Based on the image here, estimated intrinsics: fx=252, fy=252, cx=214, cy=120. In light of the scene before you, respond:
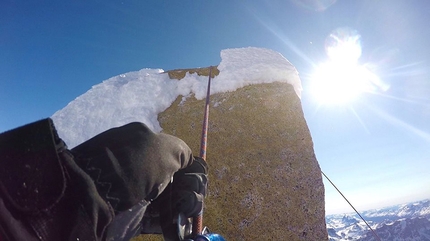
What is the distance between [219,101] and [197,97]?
2.65ft

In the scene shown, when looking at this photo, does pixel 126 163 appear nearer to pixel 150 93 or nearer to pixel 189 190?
pixel 189 190

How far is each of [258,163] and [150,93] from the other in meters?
4.17

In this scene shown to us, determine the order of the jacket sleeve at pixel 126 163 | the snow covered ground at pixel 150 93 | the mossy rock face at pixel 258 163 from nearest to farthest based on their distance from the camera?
1. the jacket sleeve at pixel 126 163
2. the mossy rock face at pixel 258 163
3. the snow covered ground at pixel 150 93

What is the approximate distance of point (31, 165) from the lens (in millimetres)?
769

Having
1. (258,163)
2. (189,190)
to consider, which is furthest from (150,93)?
(189,190)

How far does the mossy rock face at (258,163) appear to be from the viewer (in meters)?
5.24

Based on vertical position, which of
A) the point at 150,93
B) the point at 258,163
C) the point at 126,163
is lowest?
the point at 258,163

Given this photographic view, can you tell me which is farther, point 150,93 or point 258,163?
point 150,93

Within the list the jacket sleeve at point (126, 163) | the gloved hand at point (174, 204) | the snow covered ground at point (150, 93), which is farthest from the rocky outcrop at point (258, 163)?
the jacket sleeve at point (126, 163)

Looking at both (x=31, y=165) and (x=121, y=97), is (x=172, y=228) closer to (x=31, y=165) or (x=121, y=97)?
(x=31, y=165)

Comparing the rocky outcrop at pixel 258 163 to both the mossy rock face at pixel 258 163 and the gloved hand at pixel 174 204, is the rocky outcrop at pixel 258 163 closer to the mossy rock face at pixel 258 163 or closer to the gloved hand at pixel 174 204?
the mossy rock face at pixel 258 163

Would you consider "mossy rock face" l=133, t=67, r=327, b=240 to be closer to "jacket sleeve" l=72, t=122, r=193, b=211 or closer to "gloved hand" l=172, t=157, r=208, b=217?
"gloved hand" l=172, t=157, r=208, b=217

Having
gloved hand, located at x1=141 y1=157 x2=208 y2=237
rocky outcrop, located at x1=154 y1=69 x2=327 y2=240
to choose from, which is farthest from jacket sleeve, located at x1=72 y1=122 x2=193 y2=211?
rocky outcrop, located at x1=154 y1=69 x2=327 y2=240

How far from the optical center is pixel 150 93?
26.3 feet
